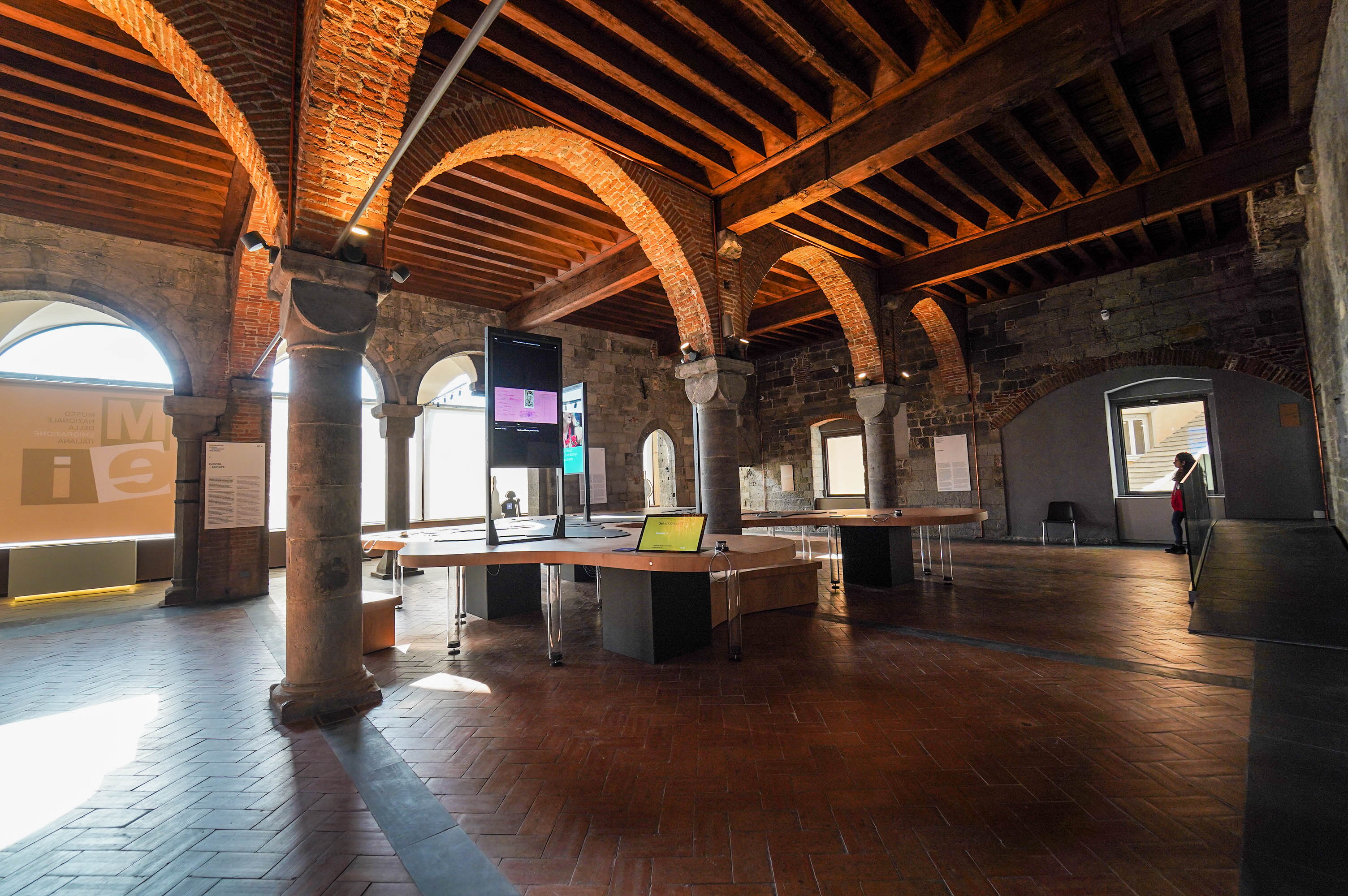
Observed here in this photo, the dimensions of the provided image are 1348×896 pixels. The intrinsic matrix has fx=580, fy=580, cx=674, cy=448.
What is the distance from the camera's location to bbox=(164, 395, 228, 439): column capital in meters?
6.92

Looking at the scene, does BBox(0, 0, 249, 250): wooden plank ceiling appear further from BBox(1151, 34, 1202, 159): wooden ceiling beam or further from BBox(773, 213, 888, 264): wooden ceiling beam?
BBox(1151, 34, 1202, 159): wooden ceiling beam

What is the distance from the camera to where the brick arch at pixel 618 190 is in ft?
15.4

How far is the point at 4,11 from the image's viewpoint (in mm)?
3682

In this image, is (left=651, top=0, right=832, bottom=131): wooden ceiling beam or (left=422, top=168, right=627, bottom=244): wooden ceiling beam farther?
(left=422, top=168, right=627, bottom=244): wooden ceiling beam

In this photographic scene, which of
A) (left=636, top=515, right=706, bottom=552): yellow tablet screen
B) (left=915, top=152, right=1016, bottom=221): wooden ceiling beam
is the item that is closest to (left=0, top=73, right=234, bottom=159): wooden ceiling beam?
(left=636, top=515, right=706, bottom=552): yellow tablet screen

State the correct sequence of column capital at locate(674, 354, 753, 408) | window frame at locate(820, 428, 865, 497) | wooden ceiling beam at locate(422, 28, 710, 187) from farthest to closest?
window frame at locate(820, 428, 865, 497) → column capital at locate(674, 354, 753, 408) → wooden ceiling beam at locate(422, 28, 710, 187)

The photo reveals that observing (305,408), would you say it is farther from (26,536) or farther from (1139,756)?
(26,536)

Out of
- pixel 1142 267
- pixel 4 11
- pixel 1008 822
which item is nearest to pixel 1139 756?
pixel 1008 822

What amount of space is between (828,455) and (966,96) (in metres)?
9.73

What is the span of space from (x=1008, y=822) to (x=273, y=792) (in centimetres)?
279

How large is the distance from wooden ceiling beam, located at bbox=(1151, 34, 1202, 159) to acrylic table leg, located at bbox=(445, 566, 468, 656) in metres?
6.58

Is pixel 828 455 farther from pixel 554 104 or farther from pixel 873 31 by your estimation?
pixel 554 104

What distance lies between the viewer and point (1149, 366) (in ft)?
29.8

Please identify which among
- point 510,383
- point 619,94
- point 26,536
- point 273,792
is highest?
point 619,94
